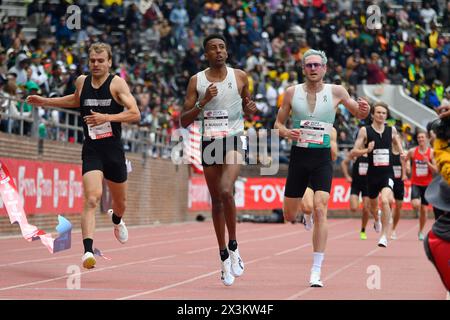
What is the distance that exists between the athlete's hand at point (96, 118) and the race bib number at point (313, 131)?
2.22 m

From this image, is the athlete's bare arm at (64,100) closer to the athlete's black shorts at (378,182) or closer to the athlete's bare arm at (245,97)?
the athlete's bare arm at (245,97)

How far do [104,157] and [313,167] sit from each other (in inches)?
98.2

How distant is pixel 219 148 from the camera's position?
12.5 meters

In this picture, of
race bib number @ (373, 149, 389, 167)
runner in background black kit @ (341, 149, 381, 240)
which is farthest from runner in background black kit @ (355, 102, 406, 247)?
runner in background black kit @ (341, 149, 381, 240)

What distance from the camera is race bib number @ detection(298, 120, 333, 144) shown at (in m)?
12.6

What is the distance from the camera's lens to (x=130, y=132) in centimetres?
3011

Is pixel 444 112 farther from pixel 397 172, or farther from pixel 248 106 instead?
pixel 397 172

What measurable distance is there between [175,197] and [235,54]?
7.93m

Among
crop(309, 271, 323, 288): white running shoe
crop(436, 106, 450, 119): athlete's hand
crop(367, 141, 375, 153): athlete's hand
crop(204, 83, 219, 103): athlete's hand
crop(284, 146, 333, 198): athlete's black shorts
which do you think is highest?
crop(204, 83, 219, 103): athlete's hand

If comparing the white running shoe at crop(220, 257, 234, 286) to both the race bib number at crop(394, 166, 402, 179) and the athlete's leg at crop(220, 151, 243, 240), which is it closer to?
the athlete's leg at crop(220, 151, 243, 240)

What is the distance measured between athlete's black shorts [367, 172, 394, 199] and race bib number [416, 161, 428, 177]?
2.61 metres

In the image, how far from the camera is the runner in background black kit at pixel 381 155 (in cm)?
2031

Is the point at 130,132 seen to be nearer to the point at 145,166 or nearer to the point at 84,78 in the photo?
the point at 145,166
